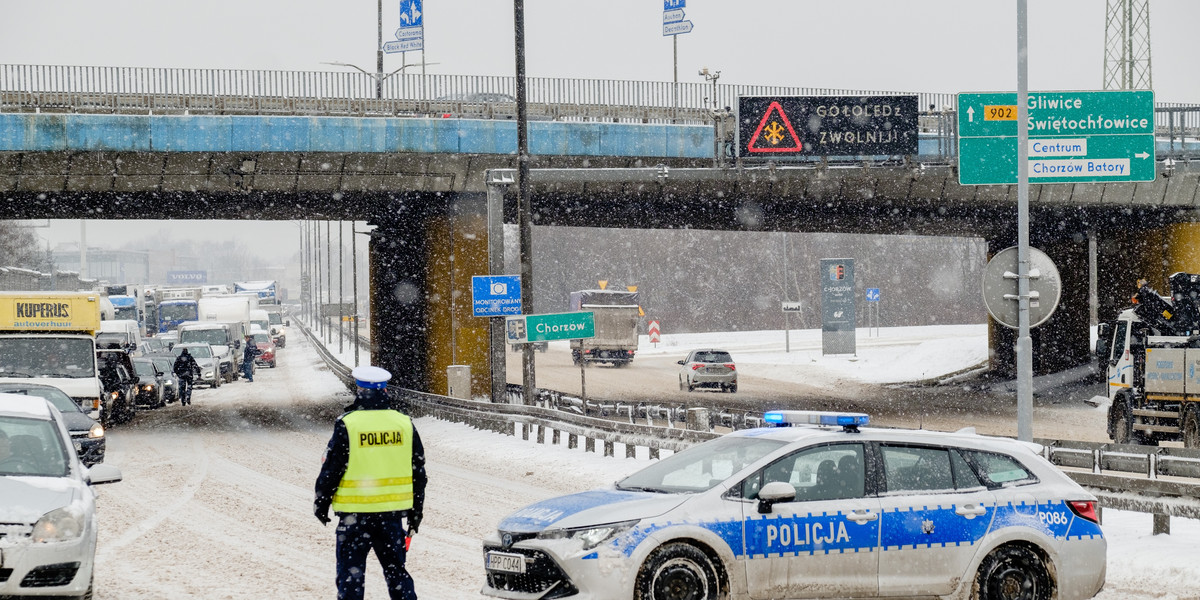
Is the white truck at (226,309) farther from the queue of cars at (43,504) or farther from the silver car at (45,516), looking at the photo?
the silver car at (45,516)

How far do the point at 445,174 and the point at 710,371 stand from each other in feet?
56.0

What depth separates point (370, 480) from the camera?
8070 mm

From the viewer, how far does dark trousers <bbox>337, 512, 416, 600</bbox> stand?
26.3 feet

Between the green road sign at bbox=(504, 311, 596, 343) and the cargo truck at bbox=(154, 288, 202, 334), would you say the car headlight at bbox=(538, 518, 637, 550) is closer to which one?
the green road sign at bbox=(504, 311, 596, 343)

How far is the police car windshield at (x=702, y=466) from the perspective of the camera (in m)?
9.05

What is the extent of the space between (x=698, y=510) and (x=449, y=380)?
23.9 metres

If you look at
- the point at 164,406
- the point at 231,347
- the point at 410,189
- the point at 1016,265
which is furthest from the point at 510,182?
the point at 231,347

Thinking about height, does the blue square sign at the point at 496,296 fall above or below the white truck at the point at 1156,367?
above

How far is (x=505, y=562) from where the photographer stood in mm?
8617

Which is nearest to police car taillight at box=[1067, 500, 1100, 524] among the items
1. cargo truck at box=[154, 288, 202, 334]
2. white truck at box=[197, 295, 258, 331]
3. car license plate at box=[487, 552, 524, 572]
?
car license plate at box=[487, 552, 524, 572]

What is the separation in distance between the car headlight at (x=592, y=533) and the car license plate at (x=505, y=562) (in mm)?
245

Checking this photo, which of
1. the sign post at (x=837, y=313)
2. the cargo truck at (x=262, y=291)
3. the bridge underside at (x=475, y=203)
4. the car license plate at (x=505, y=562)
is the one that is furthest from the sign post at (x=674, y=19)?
the cargo truck at (x=262, y=291)

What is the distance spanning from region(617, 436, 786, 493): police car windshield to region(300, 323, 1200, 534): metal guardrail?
181 inches

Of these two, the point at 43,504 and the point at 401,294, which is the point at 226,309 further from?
the point at 43,504
